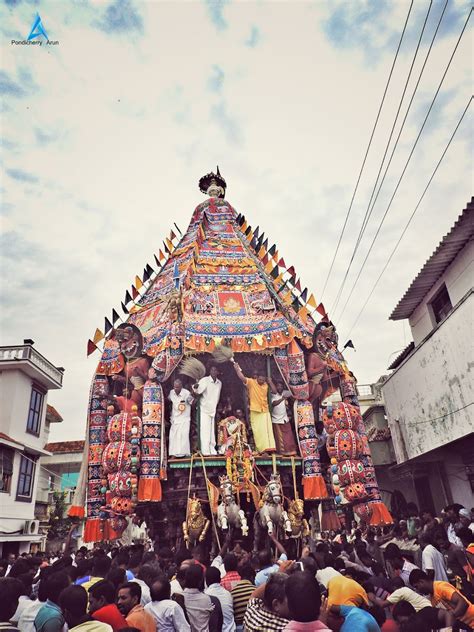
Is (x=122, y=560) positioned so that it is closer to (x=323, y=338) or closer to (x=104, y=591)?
(x=104, y=591)

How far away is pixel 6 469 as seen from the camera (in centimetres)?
1978

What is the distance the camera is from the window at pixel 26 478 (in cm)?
2080

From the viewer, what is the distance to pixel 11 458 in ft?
66.2

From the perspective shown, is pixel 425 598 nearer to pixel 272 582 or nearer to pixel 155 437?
pixel 272 582

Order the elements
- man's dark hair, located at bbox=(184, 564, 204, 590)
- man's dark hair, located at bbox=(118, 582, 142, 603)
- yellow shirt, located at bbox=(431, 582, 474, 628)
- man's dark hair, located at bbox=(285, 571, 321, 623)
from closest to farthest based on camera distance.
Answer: man's dark hair, located at bbox=(285, 571, 321, 623)
yellow shirt, located at bbox=(431, 582, 474, 628)
man's dark hair, located at bbox=(118, 582, 142, 603)
man's dark hair, located at bbox=(184, 564, 204, 590)

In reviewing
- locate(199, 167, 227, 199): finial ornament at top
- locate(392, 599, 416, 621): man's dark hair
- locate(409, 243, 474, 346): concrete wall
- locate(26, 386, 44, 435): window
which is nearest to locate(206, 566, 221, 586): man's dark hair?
locate(392, 599, 416, 621): man's dark hair

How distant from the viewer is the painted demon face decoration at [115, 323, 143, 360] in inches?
600

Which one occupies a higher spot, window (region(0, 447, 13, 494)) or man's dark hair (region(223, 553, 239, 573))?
window (region(0, 447, 13, 494))

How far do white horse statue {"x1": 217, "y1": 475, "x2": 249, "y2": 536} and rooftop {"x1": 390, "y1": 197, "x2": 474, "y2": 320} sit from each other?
10101 mm

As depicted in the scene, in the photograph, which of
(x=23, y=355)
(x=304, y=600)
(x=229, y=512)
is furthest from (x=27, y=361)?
(x=304, y=600)

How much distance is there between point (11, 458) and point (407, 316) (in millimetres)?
18600

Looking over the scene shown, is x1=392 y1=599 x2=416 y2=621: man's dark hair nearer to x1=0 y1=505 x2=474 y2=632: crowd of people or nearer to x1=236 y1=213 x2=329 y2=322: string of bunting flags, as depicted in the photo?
x1=0 y1=505 x2=474 y2=632: crowd of people

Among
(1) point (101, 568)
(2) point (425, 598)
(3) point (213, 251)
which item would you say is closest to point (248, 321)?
(3) point (213, 251)

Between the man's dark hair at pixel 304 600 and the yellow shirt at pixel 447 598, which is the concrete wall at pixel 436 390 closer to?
the yellow shirt at pixel 447 598
